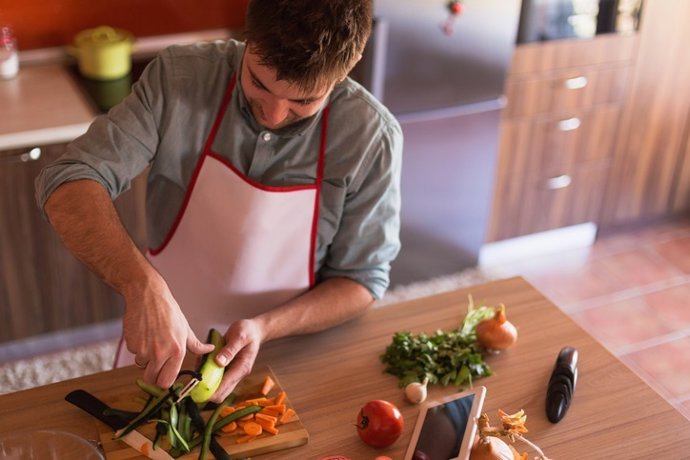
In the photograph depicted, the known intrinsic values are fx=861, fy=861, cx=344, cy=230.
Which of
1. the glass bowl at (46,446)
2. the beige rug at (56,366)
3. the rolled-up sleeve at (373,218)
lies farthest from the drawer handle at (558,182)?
the glass bowl at (46,446)

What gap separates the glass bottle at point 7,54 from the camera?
2.77m

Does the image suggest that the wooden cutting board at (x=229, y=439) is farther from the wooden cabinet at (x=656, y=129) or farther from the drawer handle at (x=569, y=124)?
the wooden cabinet at (x=656, y=129)

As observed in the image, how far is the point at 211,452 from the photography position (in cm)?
135

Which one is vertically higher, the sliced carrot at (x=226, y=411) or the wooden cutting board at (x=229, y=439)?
the sliced carrot at (x=226, y=411)

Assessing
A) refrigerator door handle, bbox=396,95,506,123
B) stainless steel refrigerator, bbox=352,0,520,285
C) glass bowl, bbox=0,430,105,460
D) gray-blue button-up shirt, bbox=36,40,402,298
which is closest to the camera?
glass bowl, bbox=0,430,105,460

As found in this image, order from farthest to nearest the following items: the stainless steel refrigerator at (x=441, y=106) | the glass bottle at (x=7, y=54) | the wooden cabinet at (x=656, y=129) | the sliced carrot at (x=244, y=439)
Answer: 1. the wooden cabinet at (x=656, y=129)
2. the stainless steel refrigerator at (x=441, y=106)
3. the glass bottle at (x=7, y=54)
4. the sliced carrot at (x=244, y=439)

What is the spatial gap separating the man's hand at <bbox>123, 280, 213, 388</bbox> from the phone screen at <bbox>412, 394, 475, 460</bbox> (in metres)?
0.41

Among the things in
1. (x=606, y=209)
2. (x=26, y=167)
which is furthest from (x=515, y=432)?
(x=606, y=209)

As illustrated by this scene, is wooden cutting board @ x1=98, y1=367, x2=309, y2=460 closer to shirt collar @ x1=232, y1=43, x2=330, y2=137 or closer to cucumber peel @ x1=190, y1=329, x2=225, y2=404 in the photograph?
cucumber peel @ x1=190, y1=329, x2=225, y2=404

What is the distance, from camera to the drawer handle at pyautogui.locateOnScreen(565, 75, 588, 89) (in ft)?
11.1

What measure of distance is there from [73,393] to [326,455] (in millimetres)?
436

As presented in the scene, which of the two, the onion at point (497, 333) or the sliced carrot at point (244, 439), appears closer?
the sliced carrot at point (244, 439)

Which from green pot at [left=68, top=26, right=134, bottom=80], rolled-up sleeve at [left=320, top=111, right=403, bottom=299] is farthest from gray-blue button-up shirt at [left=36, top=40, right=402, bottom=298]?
green pot at [left=68, top=26, right=134, bottom=80]

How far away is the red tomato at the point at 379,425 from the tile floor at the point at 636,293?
186cm
